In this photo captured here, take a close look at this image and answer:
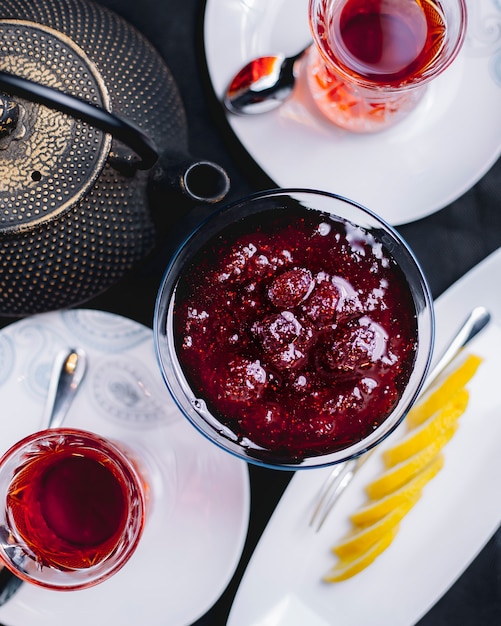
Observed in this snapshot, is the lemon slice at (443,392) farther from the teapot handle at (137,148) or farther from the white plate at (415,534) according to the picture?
the teapot handle at (137,148)

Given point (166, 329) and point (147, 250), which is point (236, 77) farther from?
point (166, 329)

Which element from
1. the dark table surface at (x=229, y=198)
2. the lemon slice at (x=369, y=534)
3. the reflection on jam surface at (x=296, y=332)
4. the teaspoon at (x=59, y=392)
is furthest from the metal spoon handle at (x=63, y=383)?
the lemon slice at (x=369, y=534)

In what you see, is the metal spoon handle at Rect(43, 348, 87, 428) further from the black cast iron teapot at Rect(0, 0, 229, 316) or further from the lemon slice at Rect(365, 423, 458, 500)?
the lemon slice at Rect(365, 423, 458, 500)

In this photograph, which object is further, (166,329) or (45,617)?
(45,617)

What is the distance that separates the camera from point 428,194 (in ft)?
3.71

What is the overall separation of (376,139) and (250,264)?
37 cm

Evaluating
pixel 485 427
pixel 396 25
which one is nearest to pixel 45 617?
pixel 485 427

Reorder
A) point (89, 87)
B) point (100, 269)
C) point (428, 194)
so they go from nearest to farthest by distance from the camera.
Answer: point (89, 87), point (100, 269), point (428, 194)

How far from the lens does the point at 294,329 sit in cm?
91

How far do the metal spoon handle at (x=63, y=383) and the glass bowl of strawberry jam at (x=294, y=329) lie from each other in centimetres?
21

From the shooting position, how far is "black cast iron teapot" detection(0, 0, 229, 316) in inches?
34.5

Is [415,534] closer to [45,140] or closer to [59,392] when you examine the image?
[59,392]

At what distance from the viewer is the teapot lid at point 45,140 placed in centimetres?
87

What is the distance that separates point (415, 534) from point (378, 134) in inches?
27.4
